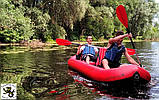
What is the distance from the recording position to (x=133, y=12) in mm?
32219

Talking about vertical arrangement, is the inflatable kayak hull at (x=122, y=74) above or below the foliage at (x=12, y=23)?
below

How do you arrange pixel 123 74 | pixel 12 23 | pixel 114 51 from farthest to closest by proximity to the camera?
1. pixel 12 23
2. pixel 114 51
3. pixel 123 74

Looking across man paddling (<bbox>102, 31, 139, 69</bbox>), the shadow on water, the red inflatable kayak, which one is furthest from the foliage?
the shadow on water

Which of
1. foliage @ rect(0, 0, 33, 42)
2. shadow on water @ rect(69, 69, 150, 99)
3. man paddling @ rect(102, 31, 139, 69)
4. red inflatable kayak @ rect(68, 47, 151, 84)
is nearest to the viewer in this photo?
shadow on water @ rect(69, 69, 150, 99)

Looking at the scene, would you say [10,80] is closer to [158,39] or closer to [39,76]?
[39,76]

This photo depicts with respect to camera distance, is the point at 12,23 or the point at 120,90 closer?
the point at 120,90

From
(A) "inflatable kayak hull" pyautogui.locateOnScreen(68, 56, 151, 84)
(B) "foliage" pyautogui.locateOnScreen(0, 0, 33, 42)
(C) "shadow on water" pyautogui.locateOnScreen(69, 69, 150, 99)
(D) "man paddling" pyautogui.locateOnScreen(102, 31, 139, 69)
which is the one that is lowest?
(C) "shadow on water" pyautogui.locateOnScreen(69, 69, 150, 99)

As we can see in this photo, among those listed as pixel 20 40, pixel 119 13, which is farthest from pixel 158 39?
pixel 119 13

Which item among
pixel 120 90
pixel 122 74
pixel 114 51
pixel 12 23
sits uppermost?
pixel 12 23

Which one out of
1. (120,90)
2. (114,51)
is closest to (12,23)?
(114,51)

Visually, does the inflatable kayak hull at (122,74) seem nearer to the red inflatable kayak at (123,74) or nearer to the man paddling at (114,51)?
the red inflatable kayak at (123,74)

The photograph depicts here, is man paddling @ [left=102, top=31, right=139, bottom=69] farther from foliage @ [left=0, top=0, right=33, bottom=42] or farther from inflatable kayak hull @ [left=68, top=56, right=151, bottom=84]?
foliage @ [left=0, top=0, right=33, bottom=42]

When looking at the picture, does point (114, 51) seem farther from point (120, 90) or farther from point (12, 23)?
point (12, 23)

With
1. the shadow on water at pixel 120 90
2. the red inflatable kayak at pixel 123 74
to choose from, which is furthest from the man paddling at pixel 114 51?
the shadow on water at pixel 120 90
